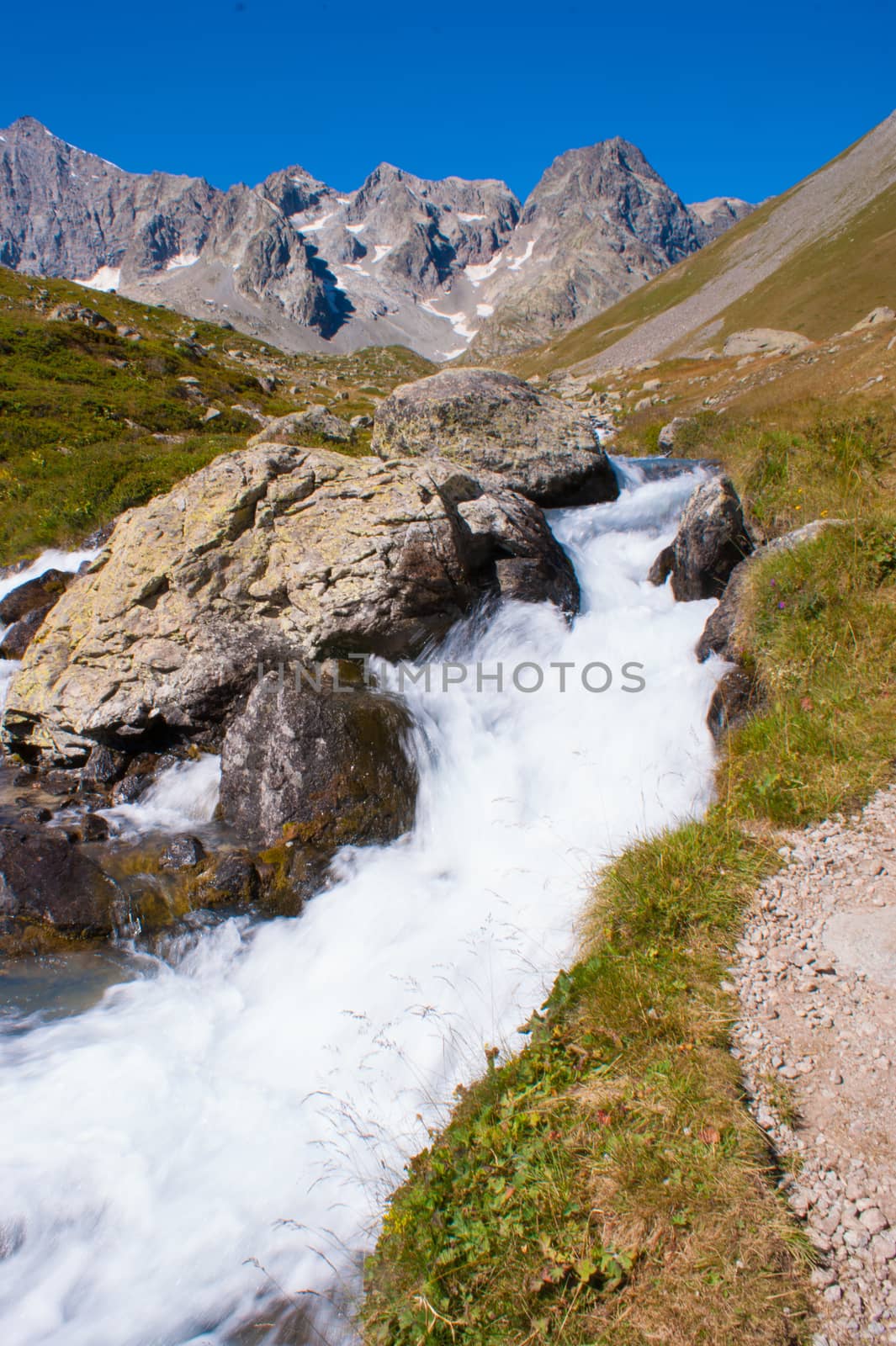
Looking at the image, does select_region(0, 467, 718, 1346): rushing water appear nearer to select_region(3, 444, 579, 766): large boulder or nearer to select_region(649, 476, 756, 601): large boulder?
select_region(3, 444, 579, 766): large boulder

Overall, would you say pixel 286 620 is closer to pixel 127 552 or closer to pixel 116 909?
pixel 127 552

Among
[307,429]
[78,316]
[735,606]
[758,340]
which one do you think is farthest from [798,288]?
[735,606]

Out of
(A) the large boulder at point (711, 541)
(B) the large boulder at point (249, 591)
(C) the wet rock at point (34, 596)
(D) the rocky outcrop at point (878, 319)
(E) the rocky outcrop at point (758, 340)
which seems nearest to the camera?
(B) the large boulder at point (249, 591)

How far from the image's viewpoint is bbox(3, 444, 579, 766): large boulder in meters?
9.64

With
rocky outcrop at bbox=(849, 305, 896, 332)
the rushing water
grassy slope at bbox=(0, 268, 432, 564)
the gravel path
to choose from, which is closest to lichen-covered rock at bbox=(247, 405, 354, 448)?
grassy slope at bbox=(0, 268, 432, 564)

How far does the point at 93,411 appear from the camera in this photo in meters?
25.0

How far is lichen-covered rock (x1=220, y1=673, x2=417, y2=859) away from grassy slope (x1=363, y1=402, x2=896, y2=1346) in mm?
3498

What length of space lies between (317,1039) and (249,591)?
21.9ft

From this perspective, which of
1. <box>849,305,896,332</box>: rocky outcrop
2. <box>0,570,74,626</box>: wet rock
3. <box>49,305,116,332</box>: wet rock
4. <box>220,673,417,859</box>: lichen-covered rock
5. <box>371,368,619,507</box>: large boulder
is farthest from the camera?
<box>849,305,896,332</box>: rocky outcrop

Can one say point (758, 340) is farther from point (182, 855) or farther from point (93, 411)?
point (182, 855)

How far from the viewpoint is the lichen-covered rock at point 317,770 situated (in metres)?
8.00

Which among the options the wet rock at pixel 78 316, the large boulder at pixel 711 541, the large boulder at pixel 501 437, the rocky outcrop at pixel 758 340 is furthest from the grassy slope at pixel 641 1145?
the rocky outcrop at pixel 758 340

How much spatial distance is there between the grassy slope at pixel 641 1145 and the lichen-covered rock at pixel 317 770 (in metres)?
3.50

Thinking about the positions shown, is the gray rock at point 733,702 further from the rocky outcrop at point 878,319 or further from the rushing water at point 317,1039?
the rocky outcrop at point 878,319
